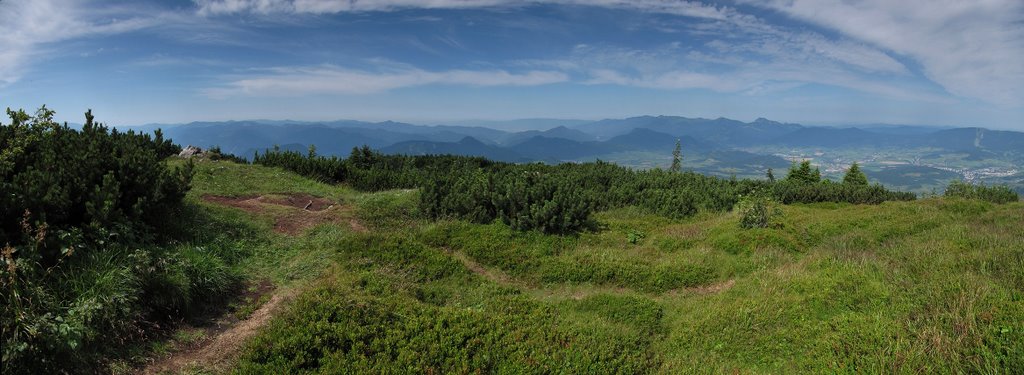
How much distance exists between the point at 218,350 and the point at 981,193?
33884 millimetres

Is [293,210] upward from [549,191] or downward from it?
downward

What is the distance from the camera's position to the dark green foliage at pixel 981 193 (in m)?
23.0

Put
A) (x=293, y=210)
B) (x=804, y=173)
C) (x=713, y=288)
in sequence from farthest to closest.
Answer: (x=804, y=173) → (x=293, y=210) → (x=713, y=288)

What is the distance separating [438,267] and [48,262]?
6068 millimetres

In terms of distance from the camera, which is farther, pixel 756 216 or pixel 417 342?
pixel 756 216

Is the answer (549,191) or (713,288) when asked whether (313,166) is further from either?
(713,288)

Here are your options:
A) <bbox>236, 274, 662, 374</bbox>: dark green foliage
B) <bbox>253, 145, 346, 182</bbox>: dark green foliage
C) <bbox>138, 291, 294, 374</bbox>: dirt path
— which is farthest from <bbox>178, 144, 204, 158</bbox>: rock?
<bbox>236, 274, 662, 374</bbox>: dark green foliage

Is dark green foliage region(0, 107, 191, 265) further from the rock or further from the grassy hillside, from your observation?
the rock

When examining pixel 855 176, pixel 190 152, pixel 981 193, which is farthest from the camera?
pixel 855 176

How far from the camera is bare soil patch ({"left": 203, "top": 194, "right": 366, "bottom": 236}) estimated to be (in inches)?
474

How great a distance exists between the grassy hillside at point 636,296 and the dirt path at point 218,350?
197 mm

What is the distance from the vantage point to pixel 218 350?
232 inches

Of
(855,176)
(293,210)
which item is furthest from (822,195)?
(293,210)

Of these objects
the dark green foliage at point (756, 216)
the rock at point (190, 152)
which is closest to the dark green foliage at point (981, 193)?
the dark green foliage at point (756, 216)
